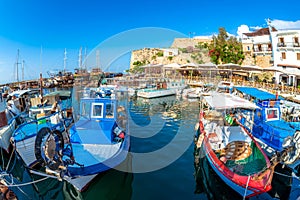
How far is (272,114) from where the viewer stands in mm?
14195

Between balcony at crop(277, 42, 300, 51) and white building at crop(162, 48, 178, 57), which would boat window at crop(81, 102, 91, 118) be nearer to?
balcony at crop(277, 42, 300, 51)

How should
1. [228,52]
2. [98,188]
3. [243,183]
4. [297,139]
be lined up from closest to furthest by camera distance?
[243,183], [297,139], [98,188], [228,52]

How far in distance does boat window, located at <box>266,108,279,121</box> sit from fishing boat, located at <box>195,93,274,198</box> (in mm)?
1122

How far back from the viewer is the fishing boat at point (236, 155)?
8.22 metres

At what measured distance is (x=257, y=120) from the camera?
14500 millimetres

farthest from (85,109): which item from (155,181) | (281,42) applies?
(281,42)

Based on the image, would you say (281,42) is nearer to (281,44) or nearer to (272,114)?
(281,44)

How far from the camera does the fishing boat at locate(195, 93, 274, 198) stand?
822cm

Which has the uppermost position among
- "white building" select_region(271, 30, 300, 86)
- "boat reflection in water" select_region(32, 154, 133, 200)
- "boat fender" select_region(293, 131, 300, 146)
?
"white building" select_region(271, 30, 300, 86)

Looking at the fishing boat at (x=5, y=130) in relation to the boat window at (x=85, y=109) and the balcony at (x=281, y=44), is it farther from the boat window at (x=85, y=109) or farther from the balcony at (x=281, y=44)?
the balcony at (x=281, y=44)

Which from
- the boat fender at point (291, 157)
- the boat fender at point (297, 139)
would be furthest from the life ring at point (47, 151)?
the boat fender at point (297, 139)

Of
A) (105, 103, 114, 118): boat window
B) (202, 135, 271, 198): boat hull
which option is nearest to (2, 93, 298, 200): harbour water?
(202, 135, 271, 198): boat hull

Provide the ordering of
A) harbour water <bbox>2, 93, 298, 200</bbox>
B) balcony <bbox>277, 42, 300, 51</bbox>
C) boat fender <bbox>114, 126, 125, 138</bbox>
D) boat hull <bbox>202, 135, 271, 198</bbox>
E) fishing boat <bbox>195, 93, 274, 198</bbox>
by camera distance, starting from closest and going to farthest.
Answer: boat hull <bbox>202, 135, 271, 198</bbox>
fishing boat <bbox>195, 93, 274, 198</bbox>
harbour water <bbox>2, 93, 298, 200</bbox>
boat fender <bbox>114, 126, 125, 138</bbox>
balcony <bbox>277, 42, 300, 51</bbox>

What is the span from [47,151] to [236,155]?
8761 mm
